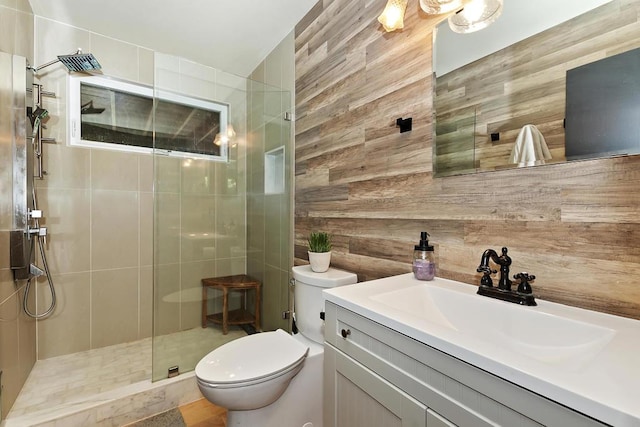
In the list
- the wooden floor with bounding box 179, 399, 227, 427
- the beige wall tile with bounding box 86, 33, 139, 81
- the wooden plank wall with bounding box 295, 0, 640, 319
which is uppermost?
the beige wall tile with bounding box 86, 33, 139, 81

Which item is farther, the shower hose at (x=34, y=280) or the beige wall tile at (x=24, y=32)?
the shower hose at (x=34, y=280)

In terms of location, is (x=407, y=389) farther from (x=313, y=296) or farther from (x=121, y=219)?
(x=121, y=219)

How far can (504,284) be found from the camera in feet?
3.10

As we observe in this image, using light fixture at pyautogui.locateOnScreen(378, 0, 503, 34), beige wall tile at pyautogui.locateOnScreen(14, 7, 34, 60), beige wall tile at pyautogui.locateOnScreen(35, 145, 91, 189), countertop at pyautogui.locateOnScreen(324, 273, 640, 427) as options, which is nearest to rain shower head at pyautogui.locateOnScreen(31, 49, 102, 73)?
beige wall tile at pyautogui.locateOnScreen(14, 7, 34, 60)

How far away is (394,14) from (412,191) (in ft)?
2.70

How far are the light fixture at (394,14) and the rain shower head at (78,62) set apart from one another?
2.03 metres

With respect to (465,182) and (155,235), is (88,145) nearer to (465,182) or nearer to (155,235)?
(155,235)

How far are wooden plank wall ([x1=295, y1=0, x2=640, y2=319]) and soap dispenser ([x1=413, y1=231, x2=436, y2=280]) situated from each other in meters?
0.06

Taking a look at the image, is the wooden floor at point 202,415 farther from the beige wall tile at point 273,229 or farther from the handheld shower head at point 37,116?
the handheld shower head at point 37,116

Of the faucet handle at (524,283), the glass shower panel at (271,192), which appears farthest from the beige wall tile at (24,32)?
the faucet handle at (524,283)

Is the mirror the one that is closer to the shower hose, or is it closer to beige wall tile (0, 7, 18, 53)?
beige wall tile (0, 7, 18, 53)

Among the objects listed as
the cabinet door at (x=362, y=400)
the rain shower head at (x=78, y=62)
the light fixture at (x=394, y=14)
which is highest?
the rain shower head at (x=78, y=62)

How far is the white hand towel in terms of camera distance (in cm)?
93

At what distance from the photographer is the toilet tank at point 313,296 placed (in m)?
1.49
